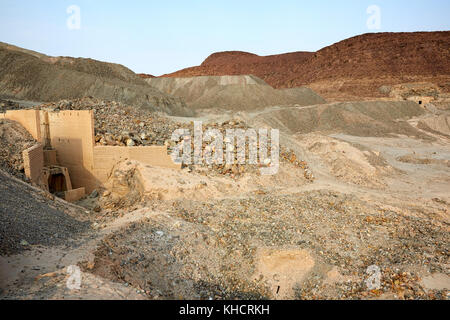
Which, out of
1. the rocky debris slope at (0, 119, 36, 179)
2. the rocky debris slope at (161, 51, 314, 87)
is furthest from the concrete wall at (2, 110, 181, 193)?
the rocky debris slope at (161, 51, 314, 87)

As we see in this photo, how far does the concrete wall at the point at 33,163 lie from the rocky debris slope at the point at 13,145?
19 cm

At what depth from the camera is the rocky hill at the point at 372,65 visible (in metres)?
45.7

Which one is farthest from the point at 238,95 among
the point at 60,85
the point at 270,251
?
the point at 270,251

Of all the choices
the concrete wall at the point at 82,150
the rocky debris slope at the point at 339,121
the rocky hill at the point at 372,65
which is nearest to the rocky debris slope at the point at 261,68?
the rocky hill at the point at 372,65

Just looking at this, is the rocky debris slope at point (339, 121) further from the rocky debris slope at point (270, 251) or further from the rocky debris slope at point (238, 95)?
the rocky debris slope at point (270, 251)

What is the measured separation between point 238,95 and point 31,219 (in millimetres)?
32919

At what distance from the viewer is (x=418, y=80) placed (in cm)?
4506

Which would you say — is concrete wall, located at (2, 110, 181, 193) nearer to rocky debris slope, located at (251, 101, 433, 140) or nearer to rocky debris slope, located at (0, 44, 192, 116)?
rocky debris slope, located at (251, 101, 433, 140)

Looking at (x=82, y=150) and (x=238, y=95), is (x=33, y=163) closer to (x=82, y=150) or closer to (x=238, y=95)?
(x=82, y=150)

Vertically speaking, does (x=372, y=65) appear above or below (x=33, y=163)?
above

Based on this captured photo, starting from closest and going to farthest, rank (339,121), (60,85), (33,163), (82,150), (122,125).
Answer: (33,163) → (82,150) → (122,125) → (339,121) → (60,85)

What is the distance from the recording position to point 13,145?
29.1 feet

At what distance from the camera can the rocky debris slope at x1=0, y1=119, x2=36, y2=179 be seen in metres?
7.99

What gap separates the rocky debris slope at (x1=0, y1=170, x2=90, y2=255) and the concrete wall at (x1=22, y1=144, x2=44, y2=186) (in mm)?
731
